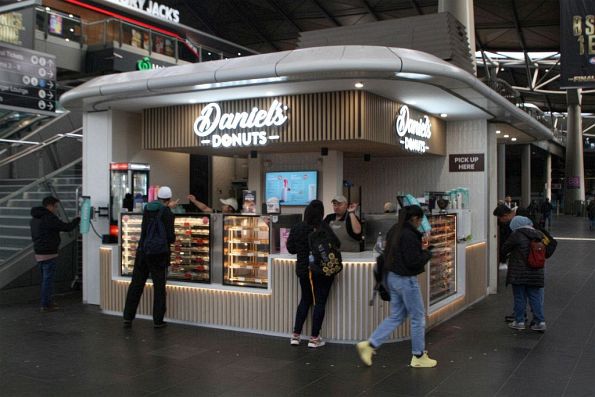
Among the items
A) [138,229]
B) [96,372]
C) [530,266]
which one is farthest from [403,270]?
[138,229]

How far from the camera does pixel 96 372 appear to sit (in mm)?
5648

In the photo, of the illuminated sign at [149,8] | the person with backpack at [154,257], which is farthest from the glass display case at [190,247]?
the illuminated sign at [149,8]

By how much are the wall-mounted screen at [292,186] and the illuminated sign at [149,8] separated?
1682 cm

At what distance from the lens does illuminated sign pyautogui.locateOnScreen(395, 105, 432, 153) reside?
866 centimetres

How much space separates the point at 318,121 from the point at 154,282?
3.00m

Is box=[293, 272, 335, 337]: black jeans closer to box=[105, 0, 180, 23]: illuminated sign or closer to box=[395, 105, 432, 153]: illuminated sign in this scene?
box=[395, 105, 432, 153]: illuminated sign

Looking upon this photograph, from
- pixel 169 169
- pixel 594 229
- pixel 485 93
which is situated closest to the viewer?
pixel 485 93

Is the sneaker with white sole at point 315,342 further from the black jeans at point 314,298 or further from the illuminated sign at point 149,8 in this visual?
the illuminated sign at point 149,8

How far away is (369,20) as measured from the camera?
32469mm

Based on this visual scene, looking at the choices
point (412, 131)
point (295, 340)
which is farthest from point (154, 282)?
point (412, 131)

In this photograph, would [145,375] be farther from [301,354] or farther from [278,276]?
[278,276]

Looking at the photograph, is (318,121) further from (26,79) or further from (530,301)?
(26,79)

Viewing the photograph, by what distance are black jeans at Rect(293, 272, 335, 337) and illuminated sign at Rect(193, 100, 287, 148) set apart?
2.48 m

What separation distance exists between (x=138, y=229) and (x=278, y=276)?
7.95ft
